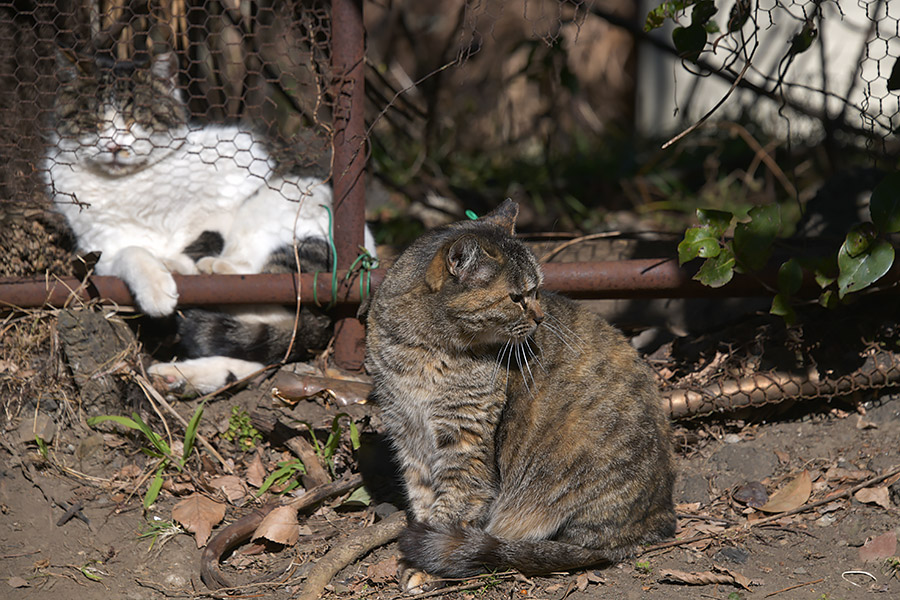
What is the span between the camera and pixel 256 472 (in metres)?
2.96

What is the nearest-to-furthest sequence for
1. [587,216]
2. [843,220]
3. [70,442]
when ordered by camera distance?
[70,442], [843,220], [587,216]

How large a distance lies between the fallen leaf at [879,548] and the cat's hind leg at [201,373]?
239cm

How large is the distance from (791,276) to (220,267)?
2.30 meters

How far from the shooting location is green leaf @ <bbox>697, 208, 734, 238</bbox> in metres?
2.63

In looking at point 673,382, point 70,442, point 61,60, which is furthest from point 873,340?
point 61,60

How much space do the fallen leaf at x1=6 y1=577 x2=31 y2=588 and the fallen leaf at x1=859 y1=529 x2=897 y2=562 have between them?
2690 mm

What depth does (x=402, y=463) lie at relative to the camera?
104 inches

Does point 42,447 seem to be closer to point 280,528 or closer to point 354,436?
point 280,528

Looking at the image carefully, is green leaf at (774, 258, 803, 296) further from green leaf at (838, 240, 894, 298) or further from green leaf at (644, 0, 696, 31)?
green leaf at (644, 0, 696, 31)

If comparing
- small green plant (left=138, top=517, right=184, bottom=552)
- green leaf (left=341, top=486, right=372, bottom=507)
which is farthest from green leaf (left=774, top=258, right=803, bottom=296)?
small green plant (left=138, top=517, right=184, bottom=552)

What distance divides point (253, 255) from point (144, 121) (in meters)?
0.80

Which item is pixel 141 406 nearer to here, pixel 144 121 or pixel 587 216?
pixel 144 121

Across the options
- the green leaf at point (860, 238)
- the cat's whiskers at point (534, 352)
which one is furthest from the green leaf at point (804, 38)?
the cat's whiskers at point (534, 352)

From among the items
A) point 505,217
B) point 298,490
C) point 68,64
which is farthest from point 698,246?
point 68,64
